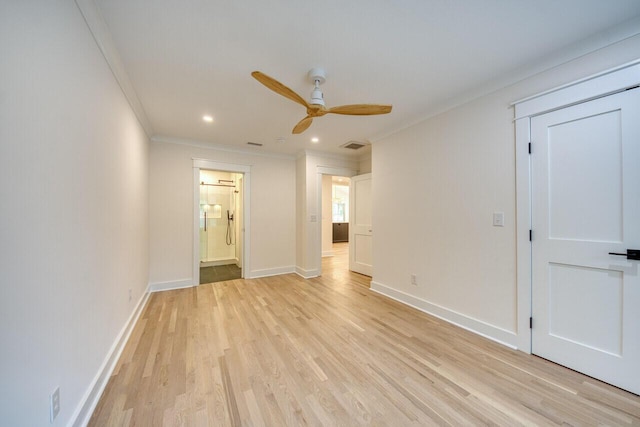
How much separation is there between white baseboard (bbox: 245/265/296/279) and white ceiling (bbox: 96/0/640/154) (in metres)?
3.00

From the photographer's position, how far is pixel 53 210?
3.72 ft

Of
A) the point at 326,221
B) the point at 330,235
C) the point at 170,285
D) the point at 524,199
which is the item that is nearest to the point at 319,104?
the point at 524,199

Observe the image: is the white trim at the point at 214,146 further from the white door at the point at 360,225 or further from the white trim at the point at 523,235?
the white trim at the point at 523,235

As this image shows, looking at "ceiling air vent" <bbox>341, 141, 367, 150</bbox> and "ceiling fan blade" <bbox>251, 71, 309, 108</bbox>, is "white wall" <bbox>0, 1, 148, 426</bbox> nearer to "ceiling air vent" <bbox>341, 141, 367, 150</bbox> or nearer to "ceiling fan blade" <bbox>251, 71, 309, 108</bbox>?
"ceiling fan blade" <bbox>251, 71, 309, 108</bbox>

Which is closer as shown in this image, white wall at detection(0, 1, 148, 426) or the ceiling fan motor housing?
white wall at detection(0, 1, 148, 426)

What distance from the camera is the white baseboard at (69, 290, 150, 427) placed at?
4.39ft

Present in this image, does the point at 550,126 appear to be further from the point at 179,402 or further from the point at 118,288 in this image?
the point at 118,288

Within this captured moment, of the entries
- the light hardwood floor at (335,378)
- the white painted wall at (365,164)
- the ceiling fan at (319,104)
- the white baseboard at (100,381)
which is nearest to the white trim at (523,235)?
the light hardwood floor at (335,378)

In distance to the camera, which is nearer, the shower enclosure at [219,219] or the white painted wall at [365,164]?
the white painted wall at [365,164]

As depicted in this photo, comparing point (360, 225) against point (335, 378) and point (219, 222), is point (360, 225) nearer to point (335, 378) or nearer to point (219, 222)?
point (335, 378)

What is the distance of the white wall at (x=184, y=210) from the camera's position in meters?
3.81

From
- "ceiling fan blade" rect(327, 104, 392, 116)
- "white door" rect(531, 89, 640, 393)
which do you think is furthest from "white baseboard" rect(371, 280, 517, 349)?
"ceiling fan blade" rect(327, 104, 392, 116)

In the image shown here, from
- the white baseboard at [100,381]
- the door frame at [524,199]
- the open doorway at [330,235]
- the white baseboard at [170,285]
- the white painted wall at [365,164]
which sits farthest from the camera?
the open doorway at [330,235]

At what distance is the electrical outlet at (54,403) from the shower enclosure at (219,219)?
14.6ft
